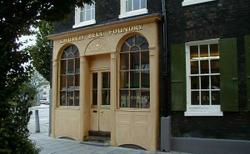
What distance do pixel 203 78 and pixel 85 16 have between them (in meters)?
5.92

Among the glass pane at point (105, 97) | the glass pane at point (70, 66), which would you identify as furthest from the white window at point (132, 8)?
the glass pane at point (70, 66)

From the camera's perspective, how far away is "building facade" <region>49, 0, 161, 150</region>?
12.2 m

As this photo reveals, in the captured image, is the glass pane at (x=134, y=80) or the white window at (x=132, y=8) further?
the white window at (x=132, y=8)

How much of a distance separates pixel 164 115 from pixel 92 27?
14.3ft

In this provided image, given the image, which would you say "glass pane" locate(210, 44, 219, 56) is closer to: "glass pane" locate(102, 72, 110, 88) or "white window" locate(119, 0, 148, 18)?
"white window" locate(119, 0, 148, 18)

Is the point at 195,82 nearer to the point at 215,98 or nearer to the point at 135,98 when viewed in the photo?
the point at 215,98

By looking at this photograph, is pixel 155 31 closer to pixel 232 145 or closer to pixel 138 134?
pixel 138 134

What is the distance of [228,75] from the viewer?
10594mm

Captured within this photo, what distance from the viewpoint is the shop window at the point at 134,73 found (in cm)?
1241

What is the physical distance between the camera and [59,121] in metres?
15.1

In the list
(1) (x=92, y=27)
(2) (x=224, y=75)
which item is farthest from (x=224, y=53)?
(1) (x=92, y=27)

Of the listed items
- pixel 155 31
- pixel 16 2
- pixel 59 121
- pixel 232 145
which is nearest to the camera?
pixel 16 2

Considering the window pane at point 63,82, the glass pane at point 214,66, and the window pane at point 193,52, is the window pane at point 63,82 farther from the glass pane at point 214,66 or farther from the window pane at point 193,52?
the glass pane at point 214,66

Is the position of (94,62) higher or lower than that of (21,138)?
higher
